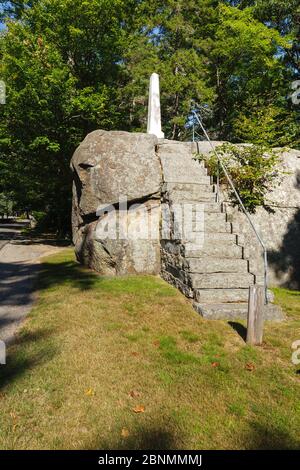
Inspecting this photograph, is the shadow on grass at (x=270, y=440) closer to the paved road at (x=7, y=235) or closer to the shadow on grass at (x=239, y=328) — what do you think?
the shadow on grass at (x=239, y=328)

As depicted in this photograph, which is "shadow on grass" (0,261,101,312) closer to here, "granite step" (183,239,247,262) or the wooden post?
"granite step" (183,239,247,262)

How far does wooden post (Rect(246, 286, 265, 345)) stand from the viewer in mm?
4988

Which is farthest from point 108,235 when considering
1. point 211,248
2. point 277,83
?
point 277,83

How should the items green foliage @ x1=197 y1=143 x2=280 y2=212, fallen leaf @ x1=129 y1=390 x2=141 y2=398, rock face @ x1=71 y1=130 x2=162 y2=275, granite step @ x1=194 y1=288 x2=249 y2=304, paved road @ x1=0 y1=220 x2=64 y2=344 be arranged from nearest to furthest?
1. fallen leaf @ x1=129 y1=390 x2=141 y2=398
2. paved road @ x1=0 y1=220 x2=64 y2=344
3. granite step @ x1=194 y1=288 x2=249 y2=304
4. rock face @ x1=71 y1=130 x2=162 y2=275
5. green foliage @ x1=197 y1=143 x2=280 y2=212

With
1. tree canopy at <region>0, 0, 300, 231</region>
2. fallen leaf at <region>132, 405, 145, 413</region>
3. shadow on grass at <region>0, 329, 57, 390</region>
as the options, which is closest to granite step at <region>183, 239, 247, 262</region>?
shadow on grass at <region>0, 329, 57, 390</region>

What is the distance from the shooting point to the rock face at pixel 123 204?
8.66 metres

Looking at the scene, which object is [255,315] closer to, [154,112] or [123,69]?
[154,112]

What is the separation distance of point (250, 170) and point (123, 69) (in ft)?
42.4

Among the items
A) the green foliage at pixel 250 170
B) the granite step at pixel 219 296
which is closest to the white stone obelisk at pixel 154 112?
the green foliage at pixel 250 170

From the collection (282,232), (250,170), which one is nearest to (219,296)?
(282,232)

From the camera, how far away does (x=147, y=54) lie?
19031 millimetres

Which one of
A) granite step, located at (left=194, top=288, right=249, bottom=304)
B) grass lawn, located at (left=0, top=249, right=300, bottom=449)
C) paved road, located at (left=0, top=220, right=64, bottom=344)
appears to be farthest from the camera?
granite step, located at (left=194, top=288, right=249, bottom=304)

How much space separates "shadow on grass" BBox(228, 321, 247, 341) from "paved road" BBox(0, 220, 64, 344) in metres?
3.74

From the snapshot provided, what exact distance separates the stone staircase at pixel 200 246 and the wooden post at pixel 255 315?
3.16 feet
